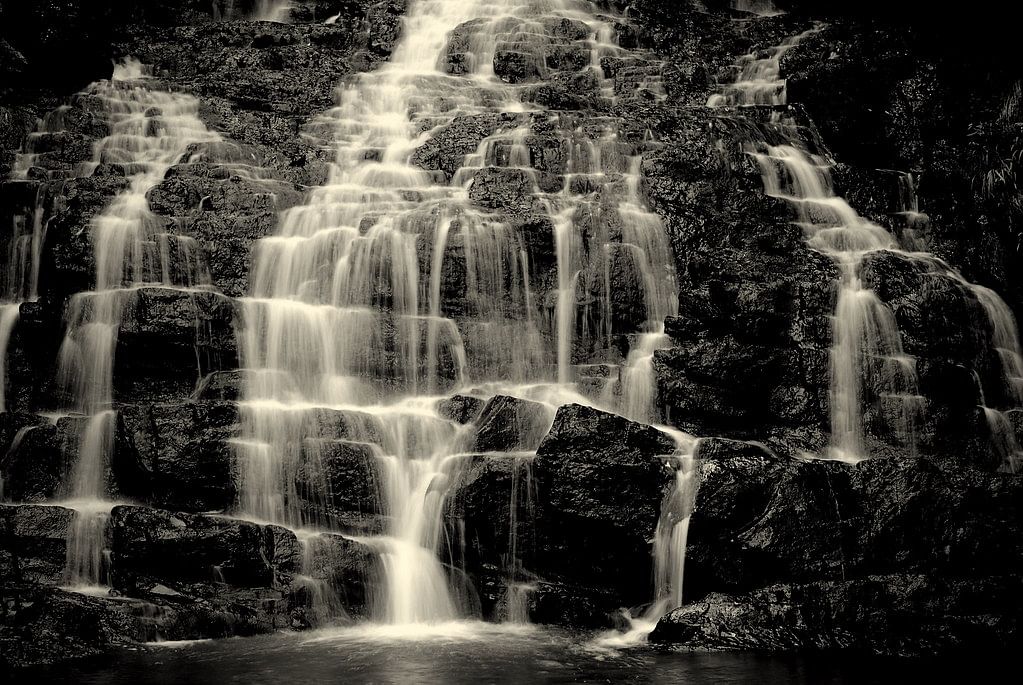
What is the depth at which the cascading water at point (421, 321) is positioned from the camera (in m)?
14.8

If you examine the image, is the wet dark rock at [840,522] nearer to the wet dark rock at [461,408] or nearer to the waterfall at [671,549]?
the waterfall at [671,549]

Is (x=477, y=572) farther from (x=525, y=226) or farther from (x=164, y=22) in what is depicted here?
(x=164, y=22)

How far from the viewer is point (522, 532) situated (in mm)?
13961

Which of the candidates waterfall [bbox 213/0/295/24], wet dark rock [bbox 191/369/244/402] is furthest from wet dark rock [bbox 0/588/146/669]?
waterfall [bbox 213/0/295/24]

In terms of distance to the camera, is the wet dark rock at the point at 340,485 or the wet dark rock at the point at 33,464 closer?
the wet dark rock at the point at 340,485

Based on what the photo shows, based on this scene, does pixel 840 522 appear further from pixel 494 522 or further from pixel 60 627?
pixel 60 627

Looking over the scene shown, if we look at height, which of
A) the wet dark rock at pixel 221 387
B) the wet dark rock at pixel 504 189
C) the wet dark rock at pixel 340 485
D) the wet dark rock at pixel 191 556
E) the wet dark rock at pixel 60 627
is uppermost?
the wet dark rock at pixel 504 189

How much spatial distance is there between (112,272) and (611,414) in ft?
28.9

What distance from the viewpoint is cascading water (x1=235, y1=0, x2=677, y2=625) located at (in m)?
14.8

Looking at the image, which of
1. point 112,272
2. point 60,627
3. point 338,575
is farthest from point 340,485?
point 112,272

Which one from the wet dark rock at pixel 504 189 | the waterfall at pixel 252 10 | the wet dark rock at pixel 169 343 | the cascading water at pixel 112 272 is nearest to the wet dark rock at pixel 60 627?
the cascading water at pixel 112 272

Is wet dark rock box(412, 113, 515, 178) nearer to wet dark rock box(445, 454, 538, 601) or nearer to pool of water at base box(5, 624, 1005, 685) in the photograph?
wet dark rock box(445, 454, 538, 601)

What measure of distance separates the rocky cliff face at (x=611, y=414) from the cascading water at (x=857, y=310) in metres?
0.19

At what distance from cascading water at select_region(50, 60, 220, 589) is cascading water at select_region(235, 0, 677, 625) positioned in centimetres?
180
